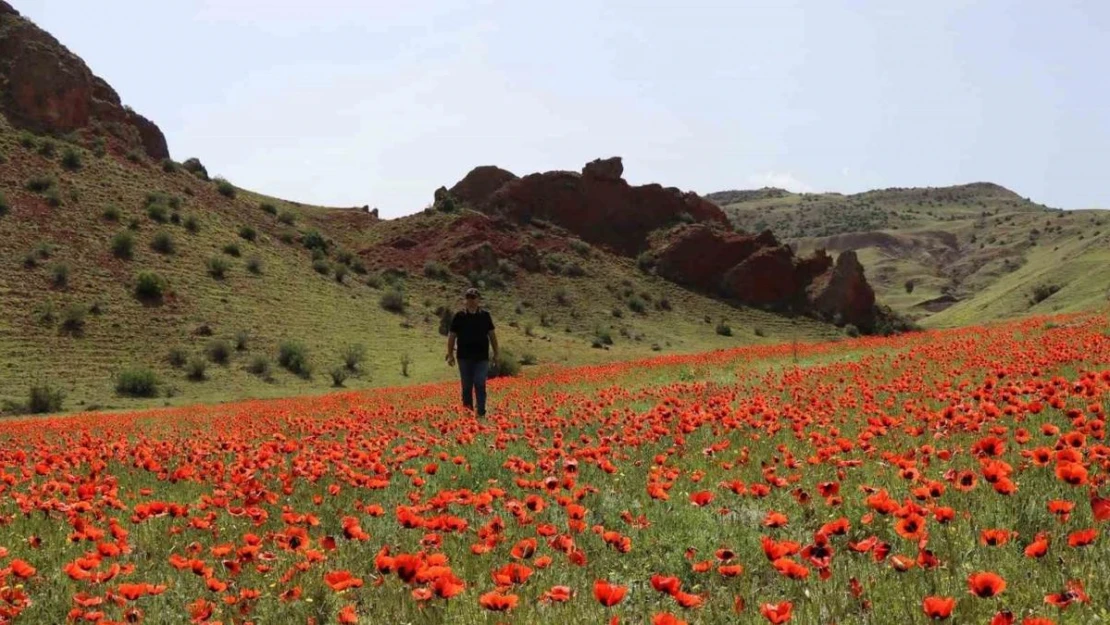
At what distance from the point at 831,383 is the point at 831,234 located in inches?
6357

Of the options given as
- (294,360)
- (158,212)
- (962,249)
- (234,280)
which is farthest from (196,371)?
(962,249)

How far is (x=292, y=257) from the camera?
5997cm

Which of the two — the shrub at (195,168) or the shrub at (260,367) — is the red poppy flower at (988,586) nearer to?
the shrub at (260,367)

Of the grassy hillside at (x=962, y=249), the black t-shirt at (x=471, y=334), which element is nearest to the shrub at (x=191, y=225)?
the black t-shirt at (x=471, y=334)

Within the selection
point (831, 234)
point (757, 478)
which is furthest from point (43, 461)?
point (831, 234)

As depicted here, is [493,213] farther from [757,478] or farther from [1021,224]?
[1021,224]

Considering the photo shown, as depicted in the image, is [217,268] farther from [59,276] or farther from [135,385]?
[135,385]

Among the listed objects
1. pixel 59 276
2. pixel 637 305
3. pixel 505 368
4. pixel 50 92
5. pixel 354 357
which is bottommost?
pixel 505 368

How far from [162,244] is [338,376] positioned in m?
18.6

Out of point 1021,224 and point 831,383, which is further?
point 1021,224

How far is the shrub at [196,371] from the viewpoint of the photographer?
3788 centimetres

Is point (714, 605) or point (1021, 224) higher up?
point (1021, 224)

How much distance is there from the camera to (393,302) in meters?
57.7

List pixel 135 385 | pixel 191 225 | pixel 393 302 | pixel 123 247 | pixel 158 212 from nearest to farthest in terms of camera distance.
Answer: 1. pixel 135 385
2. pixel 123 247
3. pixel 158 212
4. pixel 191 225
5. pixel 393 302
